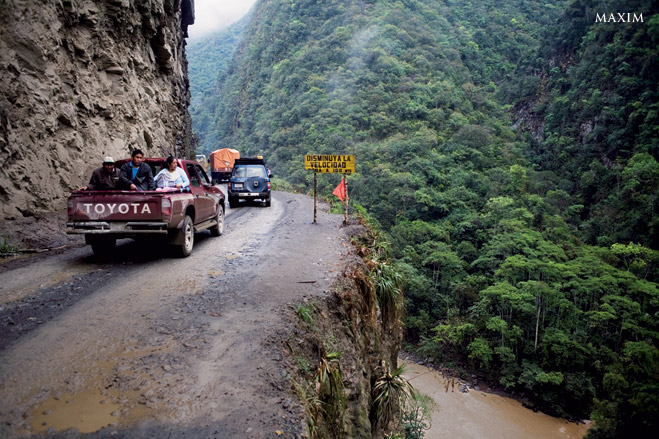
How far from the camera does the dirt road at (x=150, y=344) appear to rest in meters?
3.05

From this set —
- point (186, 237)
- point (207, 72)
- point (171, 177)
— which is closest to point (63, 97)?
point (171, 177)

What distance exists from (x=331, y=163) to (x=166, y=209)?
6255mm

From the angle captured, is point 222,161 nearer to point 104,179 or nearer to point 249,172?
point 249,172

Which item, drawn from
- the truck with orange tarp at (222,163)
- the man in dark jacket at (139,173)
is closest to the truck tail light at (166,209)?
the man in dark jacket at (139,173)

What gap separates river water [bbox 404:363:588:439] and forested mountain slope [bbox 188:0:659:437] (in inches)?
68.9

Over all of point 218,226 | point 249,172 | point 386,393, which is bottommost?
point 386,393

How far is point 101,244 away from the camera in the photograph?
25.6ft

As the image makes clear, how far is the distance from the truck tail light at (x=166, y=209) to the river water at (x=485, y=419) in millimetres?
18275

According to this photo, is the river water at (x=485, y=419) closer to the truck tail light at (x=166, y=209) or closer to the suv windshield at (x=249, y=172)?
the suv windshield at (x=249, y=172)

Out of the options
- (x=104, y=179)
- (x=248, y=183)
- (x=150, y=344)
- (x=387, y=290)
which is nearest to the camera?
(x=150, y=344)

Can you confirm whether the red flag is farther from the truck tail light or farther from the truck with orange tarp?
the truck with orange tarp

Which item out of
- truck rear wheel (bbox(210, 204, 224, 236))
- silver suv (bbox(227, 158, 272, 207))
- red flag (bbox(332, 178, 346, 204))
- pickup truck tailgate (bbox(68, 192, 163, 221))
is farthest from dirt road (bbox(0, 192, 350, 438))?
silver suv (bbox(227, 158, 272, 207))

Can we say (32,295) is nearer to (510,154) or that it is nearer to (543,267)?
(543,267)

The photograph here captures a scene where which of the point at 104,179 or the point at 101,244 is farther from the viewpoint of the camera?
the point at 101,244
